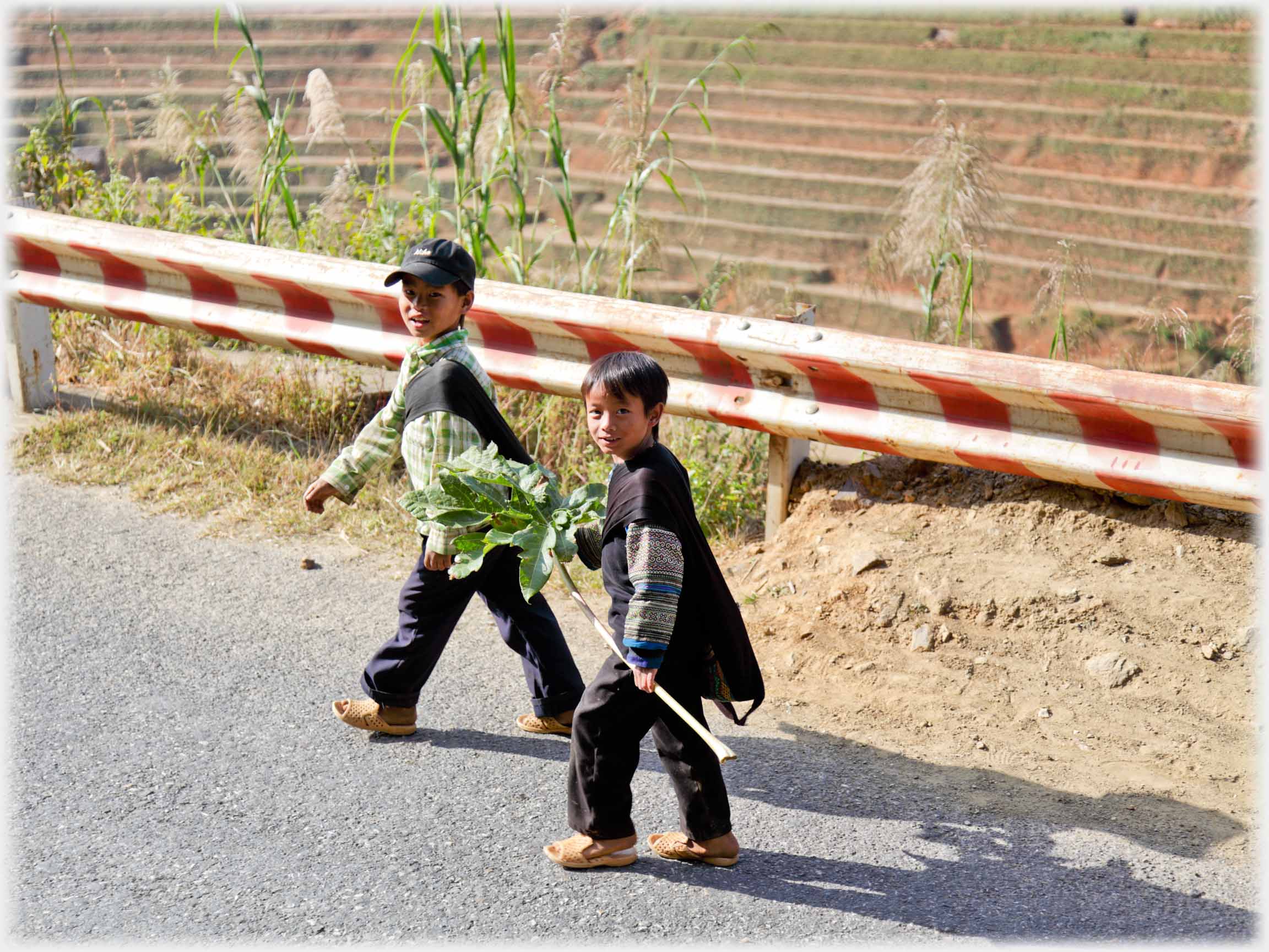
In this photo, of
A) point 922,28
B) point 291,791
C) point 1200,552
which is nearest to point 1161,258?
point 922,28

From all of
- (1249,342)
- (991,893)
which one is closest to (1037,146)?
(1249,342)

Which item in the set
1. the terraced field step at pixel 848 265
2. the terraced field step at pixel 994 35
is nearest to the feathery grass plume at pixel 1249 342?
the terraced field step at pixel 848 265

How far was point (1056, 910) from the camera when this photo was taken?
3.05 meters

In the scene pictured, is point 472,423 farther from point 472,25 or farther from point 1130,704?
point 472,25

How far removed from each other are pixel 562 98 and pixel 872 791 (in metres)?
10.0

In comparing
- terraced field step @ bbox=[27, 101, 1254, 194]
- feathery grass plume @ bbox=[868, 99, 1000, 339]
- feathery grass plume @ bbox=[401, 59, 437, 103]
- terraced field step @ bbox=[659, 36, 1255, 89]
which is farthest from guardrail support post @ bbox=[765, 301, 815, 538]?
terraced field step @ bbox=[659, 36, 1255, 89]

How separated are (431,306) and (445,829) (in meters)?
1.43

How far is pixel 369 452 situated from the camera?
397 centimetres

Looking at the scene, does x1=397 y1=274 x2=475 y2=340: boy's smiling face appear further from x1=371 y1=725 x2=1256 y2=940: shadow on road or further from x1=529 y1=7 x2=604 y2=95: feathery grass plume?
x1=529 y1=7 x2=604 y2=95: feathery grass plume

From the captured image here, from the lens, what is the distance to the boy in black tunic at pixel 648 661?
3.15m

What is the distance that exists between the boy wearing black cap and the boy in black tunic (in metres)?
0.59

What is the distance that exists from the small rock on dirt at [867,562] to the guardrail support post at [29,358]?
3.90m

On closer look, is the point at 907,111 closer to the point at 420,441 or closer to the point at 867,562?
the point at 867,562

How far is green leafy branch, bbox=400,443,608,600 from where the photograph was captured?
131 inches
